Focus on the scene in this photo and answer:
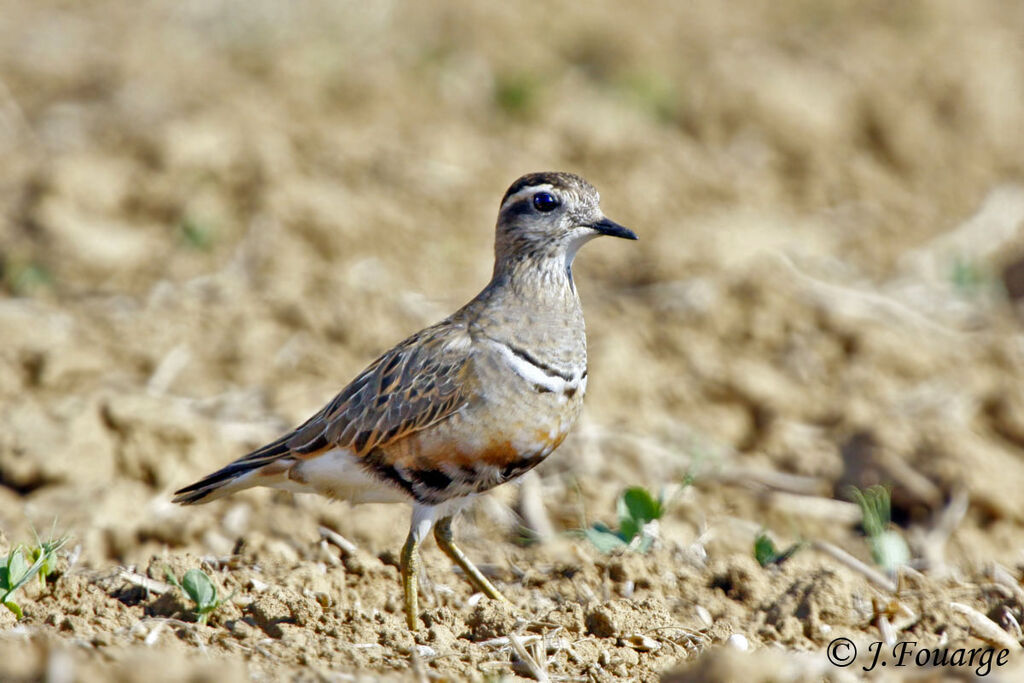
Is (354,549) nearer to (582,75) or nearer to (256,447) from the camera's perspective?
(256,447)

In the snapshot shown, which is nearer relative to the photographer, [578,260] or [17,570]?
[17,570]

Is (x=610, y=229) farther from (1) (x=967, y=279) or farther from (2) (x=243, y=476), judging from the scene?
(1) (x=967, y=279)

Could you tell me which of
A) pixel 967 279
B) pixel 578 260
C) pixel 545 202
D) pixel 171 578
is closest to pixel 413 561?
pixel 171 578

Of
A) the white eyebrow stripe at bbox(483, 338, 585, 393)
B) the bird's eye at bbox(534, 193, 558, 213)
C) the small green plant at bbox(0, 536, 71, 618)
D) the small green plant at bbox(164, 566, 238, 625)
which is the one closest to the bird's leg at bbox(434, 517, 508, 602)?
the white eyebrow stripe at bbox(483, 338, 585, 393)

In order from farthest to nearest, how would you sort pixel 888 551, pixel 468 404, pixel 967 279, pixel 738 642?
pixel 967 279 → pixel 888 551 → pixel 468 404 → pixel 738 642

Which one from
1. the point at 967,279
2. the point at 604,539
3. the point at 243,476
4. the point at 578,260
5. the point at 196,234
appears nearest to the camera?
the point at 243,476

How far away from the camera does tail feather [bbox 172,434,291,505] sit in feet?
18.6

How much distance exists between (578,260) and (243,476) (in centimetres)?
464

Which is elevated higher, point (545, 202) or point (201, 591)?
point (545, 202)

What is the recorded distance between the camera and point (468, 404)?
5.35m

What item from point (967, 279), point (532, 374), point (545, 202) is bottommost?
point (967, 279)

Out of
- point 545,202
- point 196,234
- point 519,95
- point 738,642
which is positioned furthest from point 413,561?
point 519,95

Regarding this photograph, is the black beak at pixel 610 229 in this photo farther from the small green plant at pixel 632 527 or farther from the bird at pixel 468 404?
the small green plant at pixel 632 527

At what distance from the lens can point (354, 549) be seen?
6078 mm
